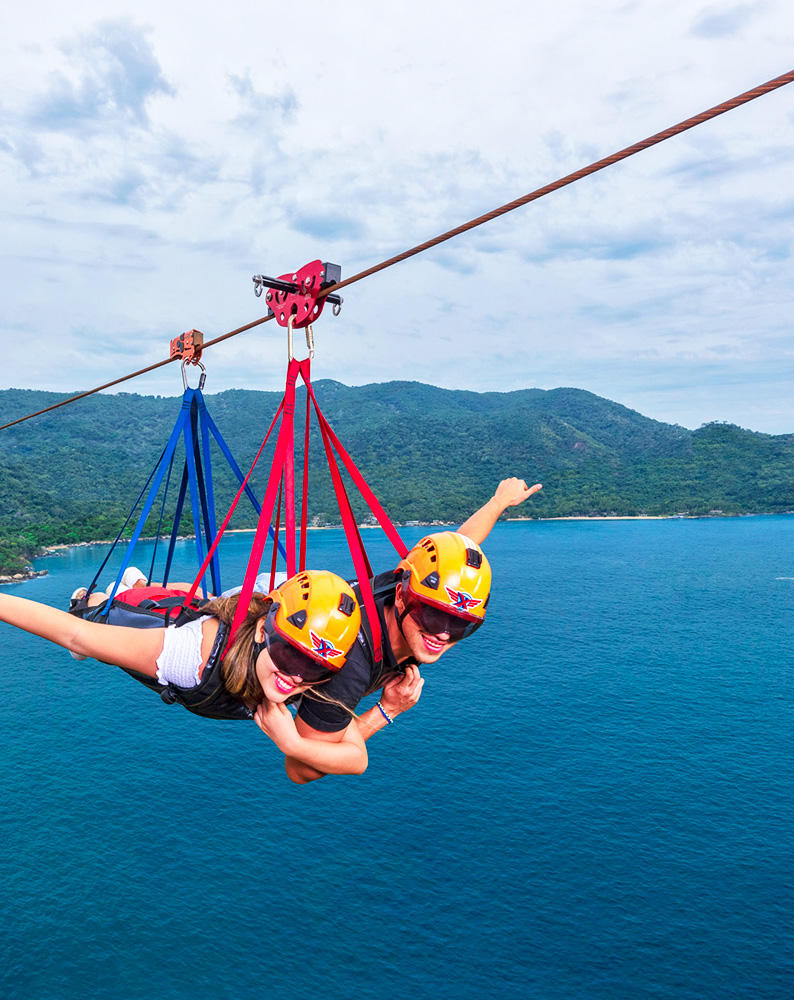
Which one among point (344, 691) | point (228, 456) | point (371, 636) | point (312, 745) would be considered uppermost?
Answer: point (228, 456)

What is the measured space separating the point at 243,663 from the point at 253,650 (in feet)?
0.27

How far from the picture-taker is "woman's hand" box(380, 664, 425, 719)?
4.34m

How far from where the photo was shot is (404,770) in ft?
140

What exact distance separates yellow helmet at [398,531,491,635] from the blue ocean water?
30396 millimetres

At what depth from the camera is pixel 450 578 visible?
12.4 feet

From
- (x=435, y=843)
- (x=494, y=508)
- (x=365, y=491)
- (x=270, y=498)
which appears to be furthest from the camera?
(x=435, y=843)

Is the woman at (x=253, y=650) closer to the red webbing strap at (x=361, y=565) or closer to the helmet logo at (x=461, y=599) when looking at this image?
the red webbing strap at (x=361, y=565)

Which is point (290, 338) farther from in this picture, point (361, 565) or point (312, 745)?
point (312, 745)

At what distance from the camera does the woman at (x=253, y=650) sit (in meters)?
3.43

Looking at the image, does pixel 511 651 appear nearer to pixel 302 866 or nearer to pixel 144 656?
pixel 302 866

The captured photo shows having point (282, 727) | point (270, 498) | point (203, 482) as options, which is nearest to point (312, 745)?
point (282, 727)

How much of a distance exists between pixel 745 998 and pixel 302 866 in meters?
18.7

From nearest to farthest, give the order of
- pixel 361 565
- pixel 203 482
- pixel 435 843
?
pixel 361 565, pixel 203 482, pixel 435 843

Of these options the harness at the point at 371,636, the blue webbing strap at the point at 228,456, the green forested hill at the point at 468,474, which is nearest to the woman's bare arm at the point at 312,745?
the harness at the point at 371,636
